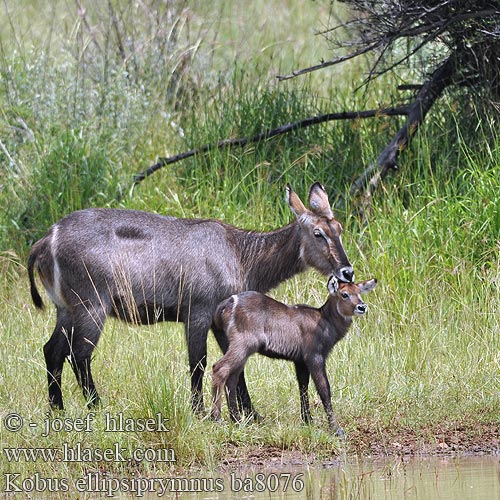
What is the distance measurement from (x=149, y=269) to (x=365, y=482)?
1999mm

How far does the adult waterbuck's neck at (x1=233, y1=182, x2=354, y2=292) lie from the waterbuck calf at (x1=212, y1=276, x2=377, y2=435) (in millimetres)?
411

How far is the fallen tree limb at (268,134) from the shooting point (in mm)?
9086

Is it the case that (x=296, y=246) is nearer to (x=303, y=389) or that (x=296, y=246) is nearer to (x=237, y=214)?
(x=303, y=389)

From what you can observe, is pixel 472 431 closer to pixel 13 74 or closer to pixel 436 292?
pixel 436 292

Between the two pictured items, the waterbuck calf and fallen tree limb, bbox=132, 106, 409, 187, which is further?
fallen tree limb, bbox=132, 106, 409, 187

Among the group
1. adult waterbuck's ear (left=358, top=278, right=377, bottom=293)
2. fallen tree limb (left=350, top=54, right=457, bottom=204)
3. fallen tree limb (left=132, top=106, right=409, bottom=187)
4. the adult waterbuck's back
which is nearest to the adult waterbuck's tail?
the adult waterbuck's back

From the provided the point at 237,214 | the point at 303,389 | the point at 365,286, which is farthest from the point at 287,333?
the point at 237,214

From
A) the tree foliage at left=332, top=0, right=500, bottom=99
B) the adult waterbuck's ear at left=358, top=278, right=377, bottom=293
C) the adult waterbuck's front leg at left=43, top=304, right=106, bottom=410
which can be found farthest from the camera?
the tree foliage at left=332, top=0, right=500, bottom=99

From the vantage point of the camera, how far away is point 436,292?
772 centimetres

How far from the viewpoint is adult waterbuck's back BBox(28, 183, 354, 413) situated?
245 inches

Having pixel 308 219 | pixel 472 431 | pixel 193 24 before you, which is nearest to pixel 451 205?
pixel 308 219

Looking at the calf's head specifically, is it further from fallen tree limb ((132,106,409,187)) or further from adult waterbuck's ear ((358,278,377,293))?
fallen tree limb ((132,106,409,187))

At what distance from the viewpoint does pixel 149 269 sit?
6348mm

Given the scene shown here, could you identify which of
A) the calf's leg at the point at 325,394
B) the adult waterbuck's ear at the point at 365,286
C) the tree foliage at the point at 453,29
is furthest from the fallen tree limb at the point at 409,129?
the calf's leg at the point at 325,394
